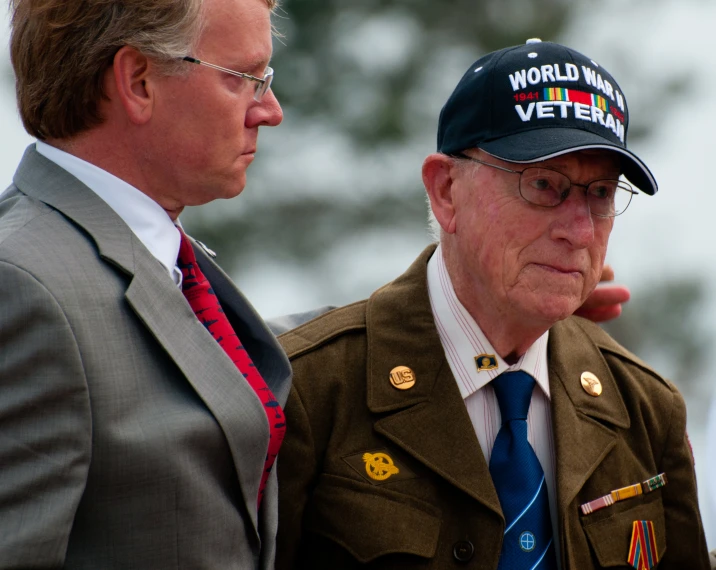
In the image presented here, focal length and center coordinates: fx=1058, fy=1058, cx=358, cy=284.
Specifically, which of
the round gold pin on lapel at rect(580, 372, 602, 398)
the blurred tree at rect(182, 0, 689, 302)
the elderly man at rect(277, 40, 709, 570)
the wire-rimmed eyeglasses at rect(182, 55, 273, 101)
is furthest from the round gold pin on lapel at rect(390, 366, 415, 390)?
the blurred tree at rect(182, 0, 689, 302)

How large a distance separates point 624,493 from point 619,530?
104 mm

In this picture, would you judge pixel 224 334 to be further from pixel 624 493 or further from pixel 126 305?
pixel 624 493

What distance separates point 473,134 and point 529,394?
0.71 metres

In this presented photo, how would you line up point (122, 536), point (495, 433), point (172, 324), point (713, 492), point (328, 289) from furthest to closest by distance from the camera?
1. point (328, 289)
2. point (713, 492)
3. point (495, 433)
4. point (172, 324)
5. point (122, 536)

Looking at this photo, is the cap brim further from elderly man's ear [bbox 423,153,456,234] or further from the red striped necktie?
the red striped necktie

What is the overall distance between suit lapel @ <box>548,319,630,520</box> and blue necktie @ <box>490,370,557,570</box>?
62 millimetres

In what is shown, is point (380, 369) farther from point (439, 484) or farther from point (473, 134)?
point (473, 134)

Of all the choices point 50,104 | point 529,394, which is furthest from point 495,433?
point 50,104

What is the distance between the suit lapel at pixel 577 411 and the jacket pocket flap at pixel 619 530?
4.5 inches

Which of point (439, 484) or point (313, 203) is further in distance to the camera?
point (313, 203)

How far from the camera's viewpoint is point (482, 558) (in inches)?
103

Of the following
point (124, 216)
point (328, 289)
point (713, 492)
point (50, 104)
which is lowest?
point (328, 289)

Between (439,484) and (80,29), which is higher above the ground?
(80,29)

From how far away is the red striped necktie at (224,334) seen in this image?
235 centimetres
